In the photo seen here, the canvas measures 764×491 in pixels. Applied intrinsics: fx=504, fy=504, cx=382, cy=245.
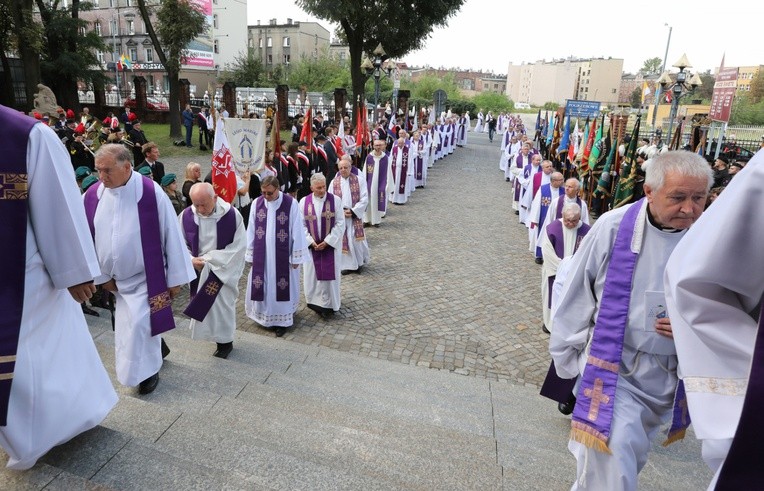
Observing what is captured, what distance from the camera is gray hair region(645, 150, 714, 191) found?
234 centimetres

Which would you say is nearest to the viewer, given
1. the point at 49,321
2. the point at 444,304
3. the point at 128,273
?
the point at 49,321

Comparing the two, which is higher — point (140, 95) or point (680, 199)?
point (140, 95)

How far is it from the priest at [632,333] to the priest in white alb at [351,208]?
18.6ft

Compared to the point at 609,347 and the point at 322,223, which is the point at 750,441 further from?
the point at 322,223

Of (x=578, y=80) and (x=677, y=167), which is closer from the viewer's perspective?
(x=677, y=167)

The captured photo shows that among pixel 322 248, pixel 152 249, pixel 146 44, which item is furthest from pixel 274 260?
pixel 146 44

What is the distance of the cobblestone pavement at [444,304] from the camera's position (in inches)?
218

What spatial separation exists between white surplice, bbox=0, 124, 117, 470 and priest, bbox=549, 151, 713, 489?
2494mm

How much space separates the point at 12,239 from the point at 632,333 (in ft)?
9.76

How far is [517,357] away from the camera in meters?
5.58

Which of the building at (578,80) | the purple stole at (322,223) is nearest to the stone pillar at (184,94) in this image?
the purple stole at (322,223)

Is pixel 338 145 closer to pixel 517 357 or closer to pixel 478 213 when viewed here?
pixel 478 213

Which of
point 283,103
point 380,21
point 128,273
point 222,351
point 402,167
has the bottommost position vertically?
point 222,351

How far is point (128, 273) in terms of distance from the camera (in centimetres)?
360
